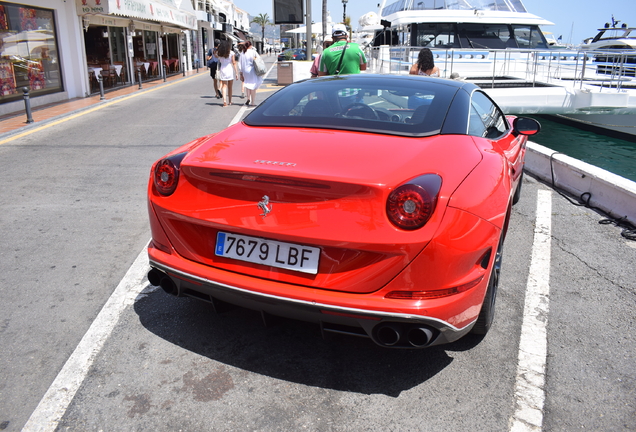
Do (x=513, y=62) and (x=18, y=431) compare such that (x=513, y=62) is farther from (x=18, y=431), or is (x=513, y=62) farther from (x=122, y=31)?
(x=122, y=31)

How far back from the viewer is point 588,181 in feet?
20.1

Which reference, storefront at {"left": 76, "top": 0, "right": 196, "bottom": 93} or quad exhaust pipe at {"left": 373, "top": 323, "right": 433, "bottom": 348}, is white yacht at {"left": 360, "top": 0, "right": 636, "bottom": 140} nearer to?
quad exhaust pipe at {"left": 373, "top": 323, "right": 433, "bottom": 348}

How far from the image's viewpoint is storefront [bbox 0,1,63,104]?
1392cm

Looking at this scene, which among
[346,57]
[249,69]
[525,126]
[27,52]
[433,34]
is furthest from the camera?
[433,34]

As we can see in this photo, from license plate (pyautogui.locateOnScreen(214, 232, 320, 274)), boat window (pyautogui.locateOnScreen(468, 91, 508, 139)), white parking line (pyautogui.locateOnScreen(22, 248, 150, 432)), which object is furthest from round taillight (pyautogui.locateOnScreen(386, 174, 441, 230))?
white parking line (pyautogui.locateOnScreen(22, 248, 150, 432))

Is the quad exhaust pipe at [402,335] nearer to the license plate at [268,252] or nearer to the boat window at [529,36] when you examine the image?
the license plate at [268,252]

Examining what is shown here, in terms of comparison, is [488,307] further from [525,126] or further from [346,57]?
[346,57]

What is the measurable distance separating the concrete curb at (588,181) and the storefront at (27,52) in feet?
40.9

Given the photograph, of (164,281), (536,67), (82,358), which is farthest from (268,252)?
(536,67)

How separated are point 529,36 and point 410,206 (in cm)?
1651

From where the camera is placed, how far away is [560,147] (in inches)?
479

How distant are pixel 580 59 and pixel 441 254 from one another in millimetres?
11293

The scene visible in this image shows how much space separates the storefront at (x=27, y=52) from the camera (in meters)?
13.9

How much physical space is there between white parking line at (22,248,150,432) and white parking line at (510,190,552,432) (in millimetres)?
2076
